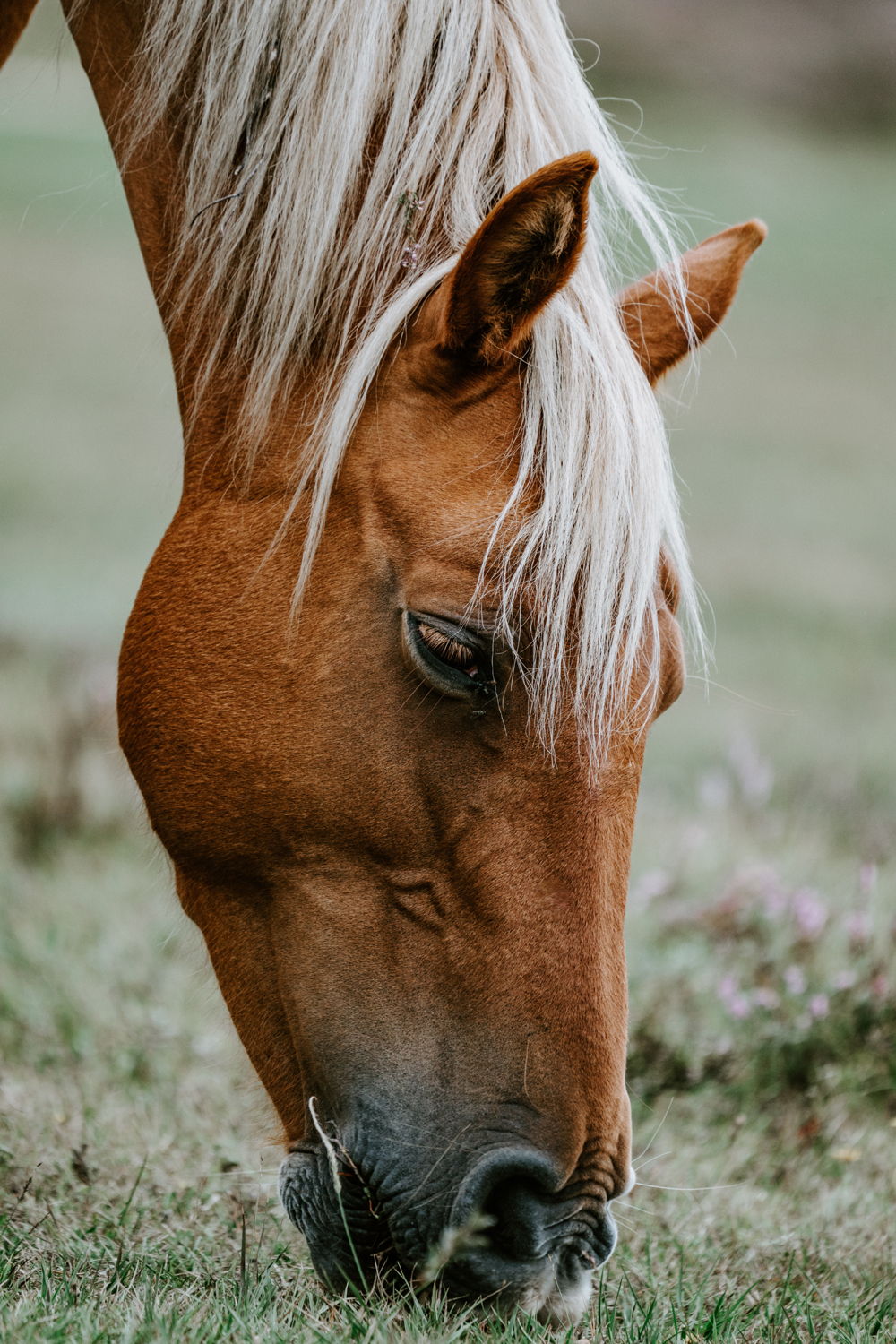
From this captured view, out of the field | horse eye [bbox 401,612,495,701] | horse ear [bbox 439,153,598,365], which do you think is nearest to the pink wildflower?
the field

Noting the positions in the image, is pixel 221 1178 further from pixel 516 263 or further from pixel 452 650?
pixel 516 263

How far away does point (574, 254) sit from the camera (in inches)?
72.3

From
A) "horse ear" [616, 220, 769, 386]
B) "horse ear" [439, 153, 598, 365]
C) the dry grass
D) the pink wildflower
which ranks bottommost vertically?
the pink wildflower

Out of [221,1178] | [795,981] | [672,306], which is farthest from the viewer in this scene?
[795,981]

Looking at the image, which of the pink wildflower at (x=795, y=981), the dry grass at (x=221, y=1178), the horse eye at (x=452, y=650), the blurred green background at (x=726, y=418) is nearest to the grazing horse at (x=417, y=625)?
the horse eye at (x=452, y=650)

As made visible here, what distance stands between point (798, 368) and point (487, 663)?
52.3 ft

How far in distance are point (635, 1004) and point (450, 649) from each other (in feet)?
6.80

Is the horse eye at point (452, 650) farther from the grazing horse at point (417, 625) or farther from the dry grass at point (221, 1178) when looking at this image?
the dry grass at point (221, 1178)

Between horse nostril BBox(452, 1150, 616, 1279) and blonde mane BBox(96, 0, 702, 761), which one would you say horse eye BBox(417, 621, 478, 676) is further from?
horse nostril BBox(452, 1150, 616, 1279)

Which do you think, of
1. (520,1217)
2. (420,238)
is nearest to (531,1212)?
(520,1217)

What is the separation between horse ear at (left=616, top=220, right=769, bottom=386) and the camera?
2.33 metres

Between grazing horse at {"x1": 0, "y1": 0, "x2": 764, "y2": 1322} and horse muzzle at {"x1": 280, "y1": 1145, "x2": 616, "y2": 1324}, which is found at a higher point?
grazing horse at {"x1": 0, "y1": 0, "x2": 764, "y2": 1322}

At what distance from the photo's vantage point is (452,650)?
1.84 metres

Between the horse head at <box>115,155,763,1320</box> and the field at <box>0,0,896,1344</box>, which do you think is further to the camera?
the field at <box>0,0,896,1344</box>
